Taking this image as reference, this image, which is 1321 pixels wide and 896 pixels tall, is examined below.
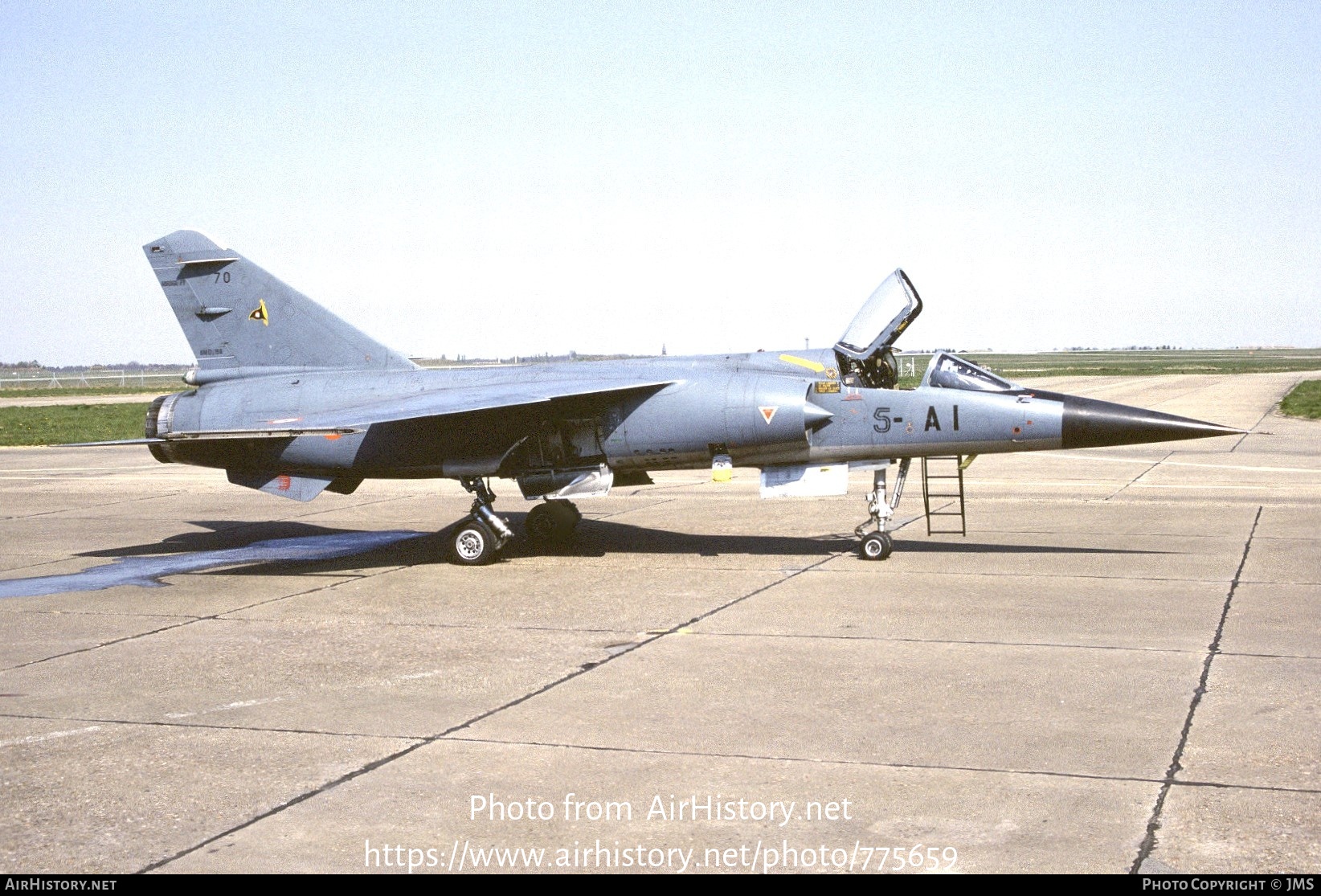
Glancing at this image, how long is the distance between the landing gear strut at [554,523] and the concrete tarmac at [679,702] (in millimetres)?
472

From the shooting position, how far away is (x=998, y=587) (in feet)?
39.7

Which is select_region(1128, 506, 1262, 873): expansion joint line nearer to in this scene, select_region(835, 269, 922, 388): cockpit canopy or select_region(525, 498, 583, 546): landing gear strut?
select_region(835, 269, 922, 388): cockpit canopy

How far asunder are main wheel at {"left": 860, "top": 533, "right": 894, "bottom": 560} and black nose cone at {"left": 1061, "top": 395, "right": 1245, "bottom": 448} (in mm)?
2214

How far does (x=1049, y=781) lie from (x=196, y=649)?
6.96 m

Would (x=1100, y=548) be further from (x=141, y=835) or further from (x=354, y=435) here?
(x=141, y=835)

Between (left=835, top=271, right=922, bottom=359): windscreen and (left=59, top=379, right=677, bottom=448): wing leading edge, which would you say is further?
(left=835, top=271, right=922, bottom=359): windscreen

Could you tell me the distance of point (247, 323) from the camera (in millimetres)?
16281

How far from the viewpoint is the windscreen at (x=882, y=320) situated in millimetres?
14547

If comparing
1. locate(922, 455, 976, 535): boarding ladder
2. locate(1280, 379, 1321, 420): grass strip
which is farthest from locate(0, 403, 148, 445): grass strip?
locate(1280, 379, 1321, 420): grass strip

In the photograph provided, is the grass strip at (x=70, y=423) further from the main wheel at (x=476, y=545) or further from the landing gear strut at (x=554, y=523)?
the main wheel at (x=476, y=545)

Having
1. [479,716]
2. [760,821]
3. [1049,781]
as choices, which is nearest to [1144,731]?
[1049,781]

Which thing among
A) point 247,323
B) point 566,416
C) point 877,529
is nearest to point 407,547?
point 566,416

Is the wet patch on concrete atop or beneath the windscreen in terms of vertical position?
beneath

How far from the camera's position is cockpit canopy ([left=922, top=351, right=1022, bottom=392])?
46.1 feet
